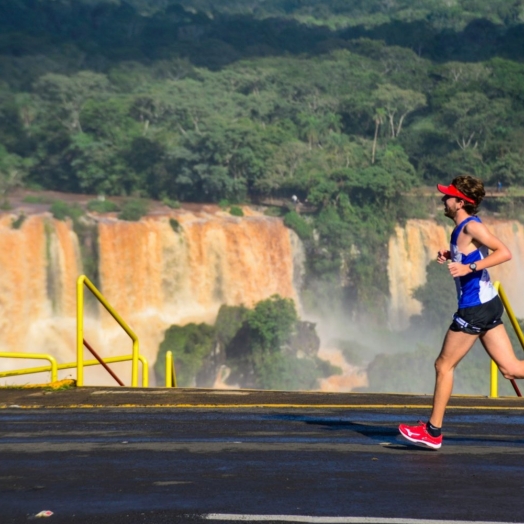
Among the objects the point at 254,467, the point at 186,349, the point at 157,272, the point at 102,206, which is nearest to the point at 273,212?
the point at 102,206

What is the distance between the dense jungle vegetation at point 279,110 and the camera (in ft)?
254

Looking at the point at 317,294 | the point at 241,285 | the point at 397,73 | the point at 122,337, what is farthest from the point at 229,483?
the point at 397,73

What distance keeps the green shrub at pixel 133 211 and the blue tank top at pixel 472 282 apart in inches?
2419

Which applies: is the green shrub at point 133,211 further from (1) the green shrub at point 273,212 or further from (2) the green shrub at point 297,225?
(1) the green shrub at point 273,212

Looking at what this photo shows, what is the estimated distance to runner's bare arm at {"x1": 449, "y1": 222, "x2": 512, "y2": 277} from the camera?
637 cm

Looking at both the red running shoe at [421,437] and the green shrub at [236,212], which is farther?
the green shrub at [236,212]

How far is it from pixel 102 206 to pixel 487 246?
6548 centimetres

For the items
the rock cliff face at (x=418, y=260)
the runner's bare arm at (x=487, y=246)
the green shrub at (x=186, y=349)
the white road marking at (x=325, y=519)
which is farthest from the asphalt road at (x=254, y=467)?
the rock cliff face at (x=418, y=260)

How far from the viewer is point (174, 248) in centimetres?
6712

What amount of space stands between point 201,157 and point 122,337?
20.2 meters

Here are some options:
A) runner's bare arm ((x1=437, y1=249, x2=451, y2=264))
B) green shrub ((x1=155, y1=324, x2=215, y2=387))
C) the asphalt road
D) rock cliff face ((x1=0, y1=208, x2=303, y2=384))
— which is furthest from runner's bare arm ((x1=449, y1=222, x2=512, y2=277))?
green shrub ((x1=155, y1=324, x2=215, y2=387))

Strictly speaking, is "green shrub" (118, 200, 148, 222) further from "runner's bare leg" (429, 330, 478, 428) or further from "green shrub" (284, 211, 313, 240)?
"runner's bare leg" (429, 330, 478, 428)

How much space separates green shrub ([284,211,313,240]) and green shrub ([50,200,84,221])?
1406 centimetres

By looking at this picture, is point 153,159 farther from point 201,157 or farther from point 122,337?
point 122,337
